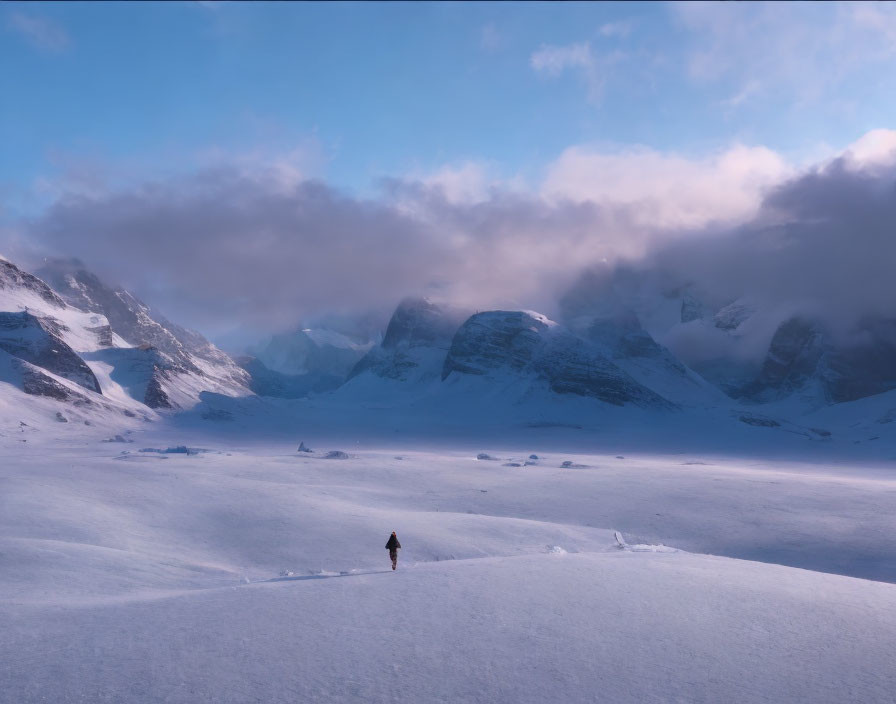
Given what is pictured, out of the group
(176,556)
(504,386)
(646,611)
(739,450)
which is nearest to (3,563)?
(176,556)

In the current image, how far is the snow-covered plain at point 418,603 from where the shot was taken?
12133 millimetres

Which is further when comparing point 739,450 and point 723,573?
point 739,450

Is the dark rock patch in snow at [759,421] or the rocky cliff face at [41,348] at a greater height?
the rocky cliff face at [41,348]

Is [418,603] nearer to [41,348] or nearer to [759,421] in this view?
[41,348]

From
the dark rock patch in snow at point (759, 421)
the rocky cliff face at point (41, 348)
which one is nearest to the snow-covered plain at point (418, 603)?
the rocky cliff face at point (41, 348)

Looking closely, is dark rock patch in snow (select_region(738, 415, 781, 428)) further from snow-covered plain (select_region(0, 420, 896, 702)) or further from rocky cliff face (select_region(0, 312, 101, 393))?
rocky cliff face (select_region(0, 312, 101, 393))

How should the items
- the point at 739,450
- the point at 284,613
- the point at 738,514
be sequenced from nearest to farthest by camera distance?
the point at 284,613, the point at 738,514, the point at 739,450

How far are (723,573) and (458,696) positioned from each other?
11814 mm

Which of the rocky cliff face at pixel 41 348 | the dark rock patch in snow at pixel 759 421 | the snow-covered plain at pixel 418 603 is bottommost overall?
the snow-covered plain at pixel 418 603

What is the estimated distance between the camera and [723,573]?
20.3 m

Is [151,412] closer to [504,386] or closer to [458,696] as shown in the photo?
[504,386]

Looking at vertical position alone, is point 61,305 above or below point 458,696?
above

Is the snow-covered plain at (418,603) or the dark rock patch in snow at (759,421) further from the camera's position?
the dark rock patch in snow at (759,421)

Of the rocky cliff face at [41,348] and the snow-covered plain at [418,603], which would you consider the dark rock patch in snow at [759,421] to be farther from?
the rocky cliff face at [41,348]
